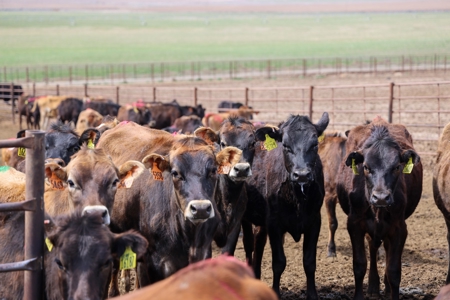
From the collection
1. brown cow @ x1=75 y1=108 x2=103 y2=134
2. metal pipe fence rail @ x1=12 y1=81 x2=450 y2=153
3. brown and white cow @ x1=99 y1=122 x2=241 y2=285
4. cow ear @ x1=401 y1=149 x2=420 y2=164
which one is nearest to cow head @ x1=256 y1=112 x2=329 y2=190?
cow ear @ x1=401 y1=149 x2=420 y2=164

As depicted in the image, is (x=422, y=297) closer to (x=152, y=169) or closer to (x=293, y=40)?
(x=152, y=169)

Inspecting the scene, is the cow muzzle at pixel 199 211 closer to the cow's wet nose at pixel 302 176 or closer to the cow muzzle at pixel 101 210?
the cow muzzle at pixel 101 210

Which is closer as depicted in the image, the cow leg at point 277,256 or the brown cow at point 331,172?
the cow leg at point 277,256

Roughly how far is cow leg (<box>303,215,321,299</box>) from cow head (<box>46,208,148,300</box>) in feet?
8.76

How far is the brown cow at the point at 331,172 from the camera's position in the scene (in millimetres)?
8422

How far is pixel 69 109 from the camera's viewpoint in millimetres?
21172

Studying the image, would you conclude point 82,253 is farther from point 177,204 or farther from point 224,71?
point 224,71

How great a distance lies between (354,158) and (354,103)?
16723 mm

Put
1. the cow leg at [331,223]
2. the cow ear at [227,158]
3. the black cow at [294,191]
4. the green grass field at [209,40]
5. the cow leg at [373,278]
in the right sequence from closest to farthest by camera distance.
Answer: the cow ear at [227,158] < the black cow at [294,191] < the cow leg at [373,278] < the cow leg at [331,223] < the green grass field at [209,40]

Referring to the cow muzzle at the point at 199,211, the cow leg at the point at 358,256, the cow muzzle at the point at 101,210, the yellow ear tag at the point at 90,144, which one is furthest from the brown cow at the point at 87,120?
the cow muzzle at the point at 101,210

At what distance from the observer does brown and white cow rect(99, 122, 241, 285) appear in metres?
5.16

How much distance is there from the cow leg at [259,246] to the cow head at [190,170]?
1901 mm

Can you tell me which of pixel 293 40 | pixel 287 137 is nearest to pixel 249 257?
pixel 287 137

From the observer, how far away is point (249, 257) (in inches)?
296
